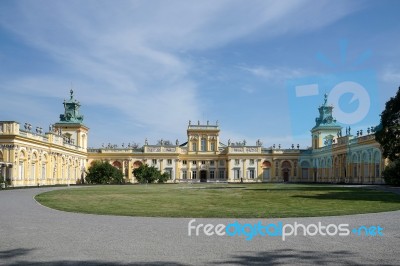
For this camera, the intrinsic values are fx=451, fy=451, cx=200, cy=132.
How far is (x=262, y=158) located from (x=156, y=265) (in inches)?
3351

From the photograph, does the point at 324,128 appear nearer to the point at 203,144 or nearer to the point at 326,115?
the point at 326,115

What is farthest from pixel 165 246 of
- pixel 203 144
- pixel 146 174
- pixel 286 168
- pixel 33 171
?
pixel 286 168

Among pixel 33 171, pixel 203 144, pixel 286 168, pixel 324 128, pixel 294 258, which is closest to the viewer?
pixel 294 258

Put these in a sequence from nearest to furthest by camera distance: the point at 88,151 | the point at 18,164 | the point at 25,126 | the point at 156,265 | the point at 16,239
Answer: the point at 156,265 < the point at 16,239 < the point at 18,164 < the point at 25,126 < the point at 88,151

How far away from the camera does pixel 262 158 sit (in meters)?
92.4

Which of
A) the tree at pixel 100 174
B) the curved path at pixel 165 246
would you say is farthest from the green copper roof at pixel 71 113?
the curved path at pixel 165 246

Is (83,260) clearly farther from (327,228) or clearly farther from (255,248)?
(327,228)

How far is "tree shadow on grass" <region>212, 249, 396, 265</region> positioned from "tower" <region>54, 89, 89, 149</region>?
2987 inches

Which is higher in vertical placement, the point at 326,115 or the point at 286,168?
the point at 326,115

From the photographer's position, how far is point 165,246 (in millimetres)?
10336

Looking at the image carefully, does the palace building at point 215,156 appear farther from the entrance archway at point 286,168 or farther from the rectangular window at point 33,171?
→ the rectangular window at point 33,171

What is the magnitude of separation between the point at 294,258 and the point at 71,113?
3183 inches

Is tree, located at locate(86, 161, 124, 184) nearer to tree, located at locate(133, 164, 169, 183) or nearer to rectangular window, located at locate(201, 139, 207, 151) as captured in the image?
tree, located at locate(133, 164, 169, 183)

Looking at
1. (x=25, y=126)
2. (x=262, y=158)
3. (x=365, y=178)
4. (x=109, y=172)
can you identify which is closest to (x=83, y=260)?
(x=25, y=126)
